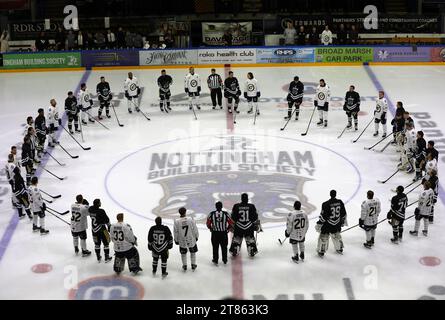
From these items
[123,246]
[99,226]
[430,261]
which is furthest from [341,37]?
[123,246]

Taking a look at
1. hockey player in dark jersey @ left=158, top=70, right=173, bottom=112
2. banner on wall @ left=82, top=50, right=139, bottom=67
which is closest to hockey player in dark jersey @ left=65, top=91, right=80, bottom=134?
hockey player in dark jersey @ left=158, top=70, right=173, bottom=112

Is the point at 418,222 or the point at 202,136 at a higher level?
the point at 202,136

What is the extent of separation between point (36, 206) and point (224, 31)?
710 inches

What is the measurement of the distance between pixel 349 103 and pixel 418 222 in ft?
20.8

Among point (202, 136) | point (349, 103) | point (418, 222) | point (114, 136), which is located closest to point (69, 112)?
point (114, 136)

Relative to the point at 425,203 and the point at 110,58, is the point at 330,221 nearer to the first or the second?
the point at 425,203

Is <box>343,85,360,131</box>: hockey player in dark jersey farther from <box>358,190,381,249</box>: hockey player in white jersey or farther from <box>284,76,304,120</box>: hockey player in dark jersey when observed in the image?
<box>358,190,381,249</box>: hockey player in white jersey

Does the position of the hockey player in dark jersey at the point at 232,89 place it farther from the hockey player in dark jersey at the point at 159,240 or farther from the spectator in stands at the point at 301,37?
the hockey player in dark jersey at the point at 159,240

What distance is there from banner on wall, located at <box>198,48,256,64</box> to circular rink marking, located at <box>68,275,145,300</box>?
15357 mm

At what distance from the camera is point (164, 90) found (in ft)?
72.4

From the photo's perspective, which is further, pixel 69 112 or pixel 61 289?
pixel 69 112
